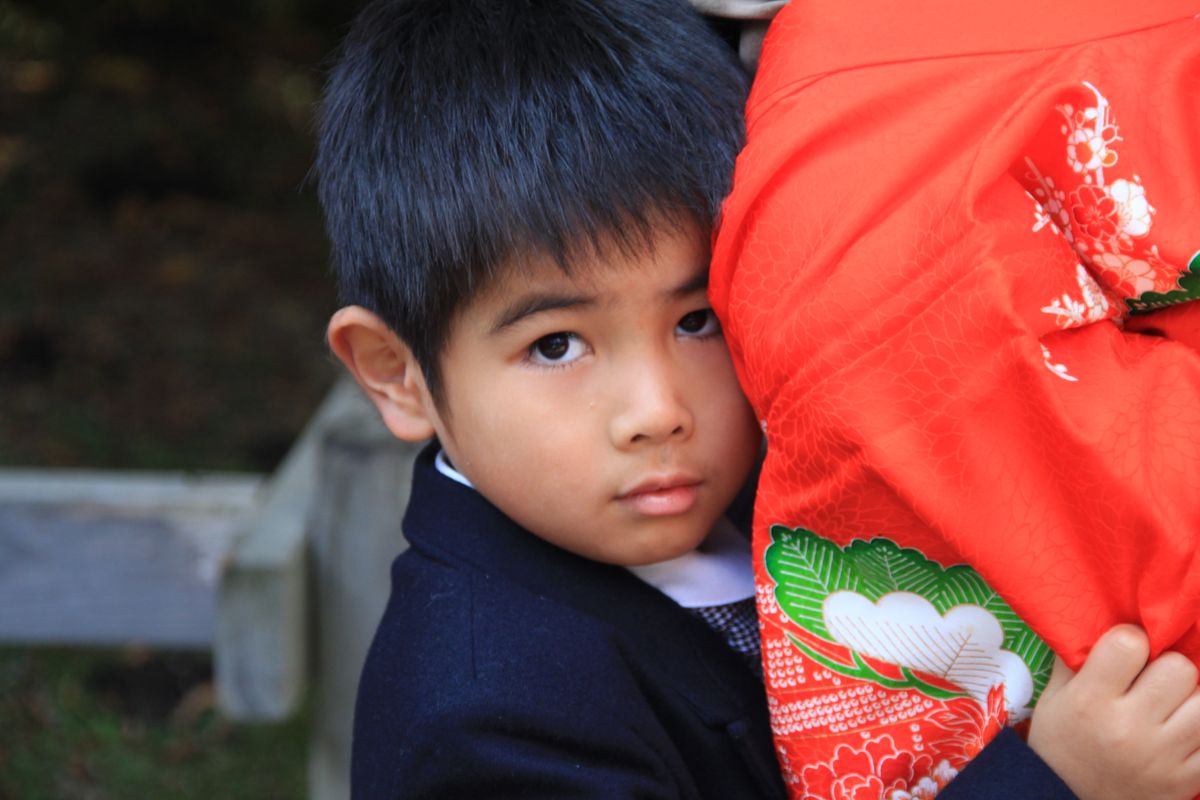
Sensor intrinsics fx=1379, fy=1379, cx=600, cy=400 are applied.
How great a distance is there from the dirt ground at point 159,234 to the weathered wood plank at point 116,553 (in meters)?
1.72

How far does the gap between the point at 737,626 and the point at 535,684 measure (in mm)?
255

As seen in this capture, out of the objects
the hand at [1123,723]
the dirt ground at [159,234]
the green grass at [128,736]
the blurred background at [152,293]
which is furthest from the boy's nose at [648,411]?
the dirt ground at [159,234]

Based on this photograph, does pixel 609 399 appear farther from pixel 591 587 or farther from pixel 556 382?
pixel 591 587

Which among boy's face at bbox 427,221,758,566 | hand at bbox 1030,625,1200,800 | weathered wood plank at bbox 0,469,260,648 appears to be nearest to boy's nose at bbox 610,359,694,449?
boy's face at bbox 427,221,758,566

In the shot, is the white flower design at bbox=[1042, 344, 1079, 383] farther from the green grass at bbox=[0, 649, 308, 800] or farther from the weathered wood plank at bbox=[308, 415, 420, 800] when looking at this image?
the green grass at bbox=[0, 649, 308, 800]

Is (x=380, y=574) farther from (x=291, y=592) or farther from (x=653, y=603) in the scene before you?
(x=653, y=603)

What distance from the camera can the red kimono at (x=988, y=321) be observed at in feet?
3.30

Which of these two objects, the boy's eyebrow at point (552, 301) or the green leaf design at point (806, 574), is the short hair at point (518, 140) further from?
the green leaf design at point (806, 574)

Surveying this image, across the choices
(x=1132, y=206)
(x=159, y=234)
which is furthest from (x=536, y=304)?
(x=159, y=234)

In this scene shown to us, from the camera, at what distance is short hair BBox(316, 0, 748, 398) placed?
1.22m

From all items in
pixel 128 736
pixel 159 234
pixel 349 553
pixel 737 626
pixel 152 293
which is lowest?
pixel 128 736

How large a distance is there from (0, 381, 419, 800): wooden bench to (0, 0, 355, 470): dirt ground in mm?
1733

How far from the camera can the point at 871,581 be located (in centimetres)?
113

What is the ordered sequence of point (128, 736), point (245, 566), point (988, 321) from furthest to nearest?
point (128, 736) → point (245, 566) → point (988, 321)
